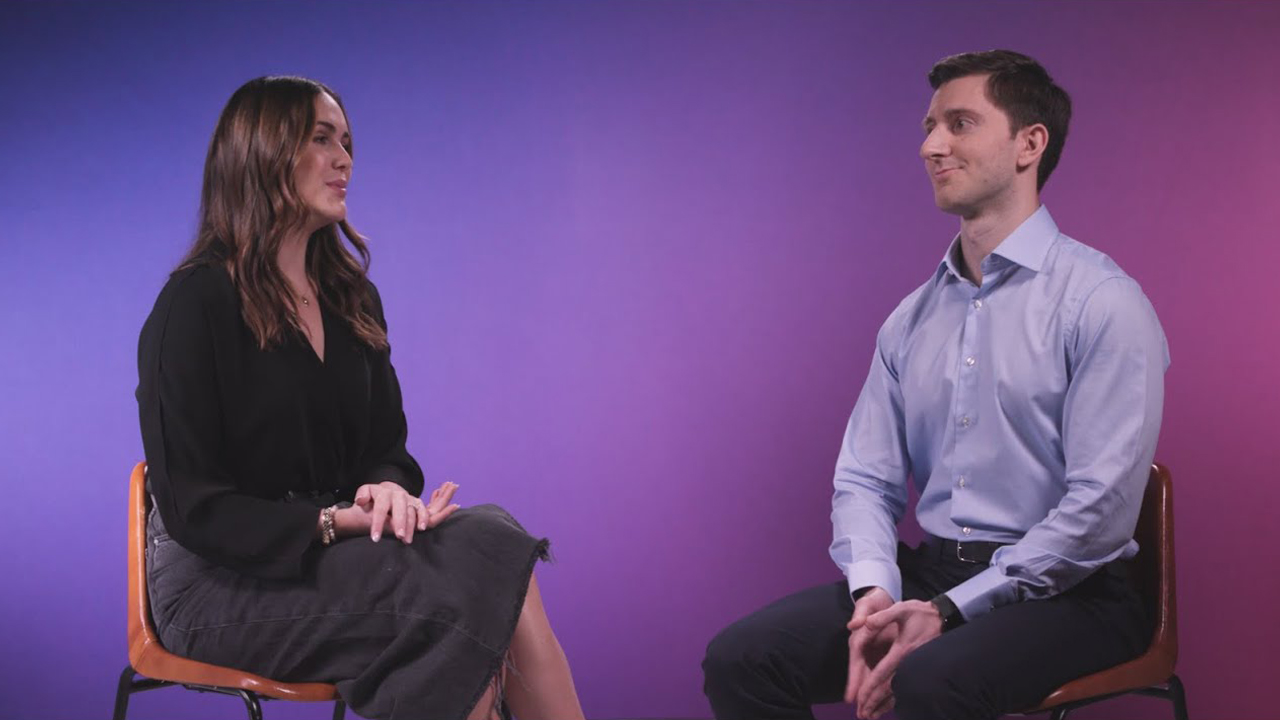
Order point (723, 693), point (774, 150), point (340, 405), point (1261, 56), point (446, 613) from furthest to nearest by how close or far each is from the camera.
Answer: point (774, 150) < point (1261, 56) < point (340, 405) < point (723, 693) < point (446, 613)

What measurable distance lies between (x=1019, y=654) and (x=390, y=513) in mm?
1025

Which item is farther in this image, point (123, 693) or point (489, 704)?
point (123, 693)

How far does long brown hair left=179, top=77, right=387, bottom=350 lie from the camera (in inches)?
82.0

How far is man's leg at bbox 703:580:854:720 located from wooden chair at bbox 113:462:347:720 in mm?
653

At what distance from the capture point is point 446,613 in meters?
1.82

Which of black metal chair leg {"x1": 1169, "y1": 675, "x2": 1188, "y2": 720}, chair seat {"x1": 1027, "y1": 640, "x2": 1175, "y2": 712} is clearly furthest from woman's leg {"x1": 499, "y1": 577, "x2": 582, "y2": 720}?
black metal chair leg {"x1": 1169, "y1": 675, "x2": 1188, "y2": 720}

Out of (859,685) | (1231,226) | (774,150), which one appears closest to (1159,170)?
(1231,226)

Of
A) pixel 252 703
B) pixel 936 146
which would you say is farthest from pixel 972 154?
pixel 252 703

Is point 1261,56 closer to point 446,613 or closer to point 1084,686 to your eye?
point 1084,686

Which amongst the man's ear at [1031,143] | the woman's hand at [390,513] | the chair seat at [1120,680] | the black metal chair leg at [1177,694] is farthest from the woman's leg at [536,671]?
the man's ear at [1031,143]

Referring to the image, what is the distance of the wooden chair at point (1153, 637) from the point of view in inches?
74.3

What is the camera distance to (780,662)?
6.45ft

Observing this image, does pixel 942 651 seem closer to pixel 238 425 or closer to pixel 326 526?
pixel 326 526

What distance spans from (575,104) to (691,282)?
1.89 feet
